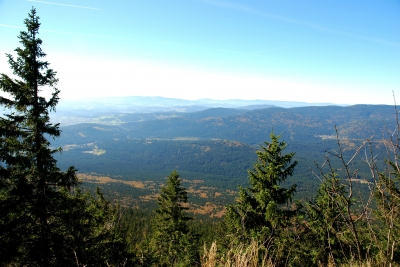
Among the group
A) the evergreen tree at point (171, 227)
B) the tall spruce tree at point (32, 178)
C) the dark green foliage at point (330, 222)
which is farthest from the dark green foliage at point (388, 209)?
→ the evergreen tree at point (171, 227)

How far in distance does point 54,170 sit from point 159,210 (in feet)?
43.1

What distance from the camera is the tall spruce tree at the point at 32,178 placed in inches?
333

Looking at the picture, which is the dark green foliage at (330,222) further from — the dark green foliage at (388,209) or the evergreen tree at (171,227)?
the evergreen tree at (171,227)

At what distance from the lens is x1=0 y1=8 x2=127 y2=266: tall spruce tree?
27.8 ft

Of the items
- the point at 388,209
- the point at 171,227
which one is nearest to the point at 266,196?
the point at 388,209

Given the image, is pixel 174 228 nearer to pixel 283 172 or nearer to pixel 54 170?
pixel 283 172

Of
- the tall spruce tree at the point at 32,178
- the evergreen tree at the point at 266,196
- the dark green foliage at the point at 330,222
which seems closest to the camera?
the dark green foliage at the point at 330,222

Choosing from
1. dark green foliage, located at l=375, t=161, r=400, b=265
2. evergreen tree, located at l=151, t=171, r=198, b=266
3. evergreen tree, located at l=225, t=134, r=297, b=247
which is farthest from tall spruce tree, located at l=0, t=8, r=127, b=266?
evergreen tree, located at l=151, t=171, r=198, b=266

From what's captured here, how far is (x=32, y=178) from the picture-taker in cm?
902

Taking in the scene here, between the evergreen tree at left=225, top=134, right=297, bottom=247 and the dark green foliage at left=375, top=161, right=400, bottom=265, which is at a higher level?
the dark green foliage at left=375, top=161, right=400, bottom=265

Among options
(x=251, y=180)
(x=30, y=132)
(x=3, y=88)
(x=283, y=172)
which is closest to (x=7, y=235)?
(x=30, y=132)

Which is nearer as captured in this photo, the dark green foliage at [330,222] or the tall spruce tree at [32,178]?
the dark green foliage at [330,222]

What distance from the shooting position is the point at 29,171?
29.3ft

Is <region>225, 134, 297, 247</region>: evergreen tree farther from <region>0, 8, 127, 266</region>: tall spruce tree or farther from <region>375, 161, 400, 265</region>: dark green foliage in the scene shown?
<region>375, 161, 400, 265</region>: dark green foliage
